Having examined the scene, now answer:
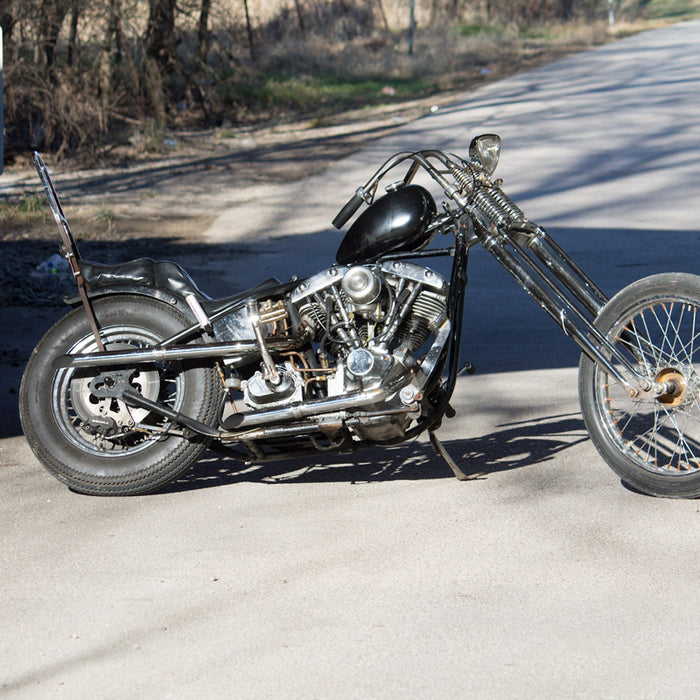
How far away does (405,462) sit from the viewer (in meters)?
4.70

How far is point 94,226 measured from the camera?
11148mm

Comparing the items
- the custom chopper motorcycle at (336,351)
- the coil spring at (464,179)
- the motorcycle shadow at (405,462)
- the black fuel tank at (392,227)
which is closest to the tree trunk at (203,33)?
the motorcycle shadow at (405,462)

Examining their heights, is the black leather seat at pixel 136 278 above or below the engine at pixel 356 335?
above

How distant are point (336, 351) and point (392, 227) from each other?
0.55 meters

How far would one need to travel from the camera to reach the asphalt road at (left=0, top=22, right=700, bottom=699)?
2867 mm

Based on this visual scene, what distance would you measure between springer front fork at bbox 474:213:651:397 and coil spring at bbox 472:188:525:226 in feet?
0.11

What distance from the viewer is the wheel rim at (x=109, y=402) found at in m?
4.29

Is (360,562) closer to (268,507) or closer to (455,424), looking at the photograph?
(268,507)

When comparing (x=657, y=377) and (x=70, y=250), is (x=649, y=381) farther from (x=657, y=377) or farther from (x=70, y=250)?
(x=70, y=250)

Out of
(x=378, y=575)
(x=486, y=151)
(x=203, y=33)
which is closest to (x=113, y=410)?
(x=378, y=575)

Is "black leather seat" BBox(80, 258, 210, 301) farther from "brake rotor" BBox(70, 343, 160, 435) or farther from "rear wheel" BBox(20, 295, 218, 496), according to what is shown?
"brake rotor" BBox(70, 343, 160, 435)

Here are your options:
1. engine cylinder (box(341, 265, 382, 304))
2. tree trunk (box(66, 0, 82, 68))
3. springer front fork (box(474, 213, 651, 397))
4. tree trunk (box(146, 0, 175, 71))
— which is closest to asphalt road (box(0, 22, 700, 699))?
springer front fork (box(474, 213, 651, 397))

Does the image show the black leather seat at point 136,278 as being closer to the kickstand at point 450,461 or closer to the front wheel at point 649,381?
the kickstand at point 450,461


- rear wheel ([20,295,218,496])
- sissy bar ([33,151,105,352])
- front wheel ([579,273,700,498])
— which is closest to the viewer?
front wheel ([579,273,700,498])
